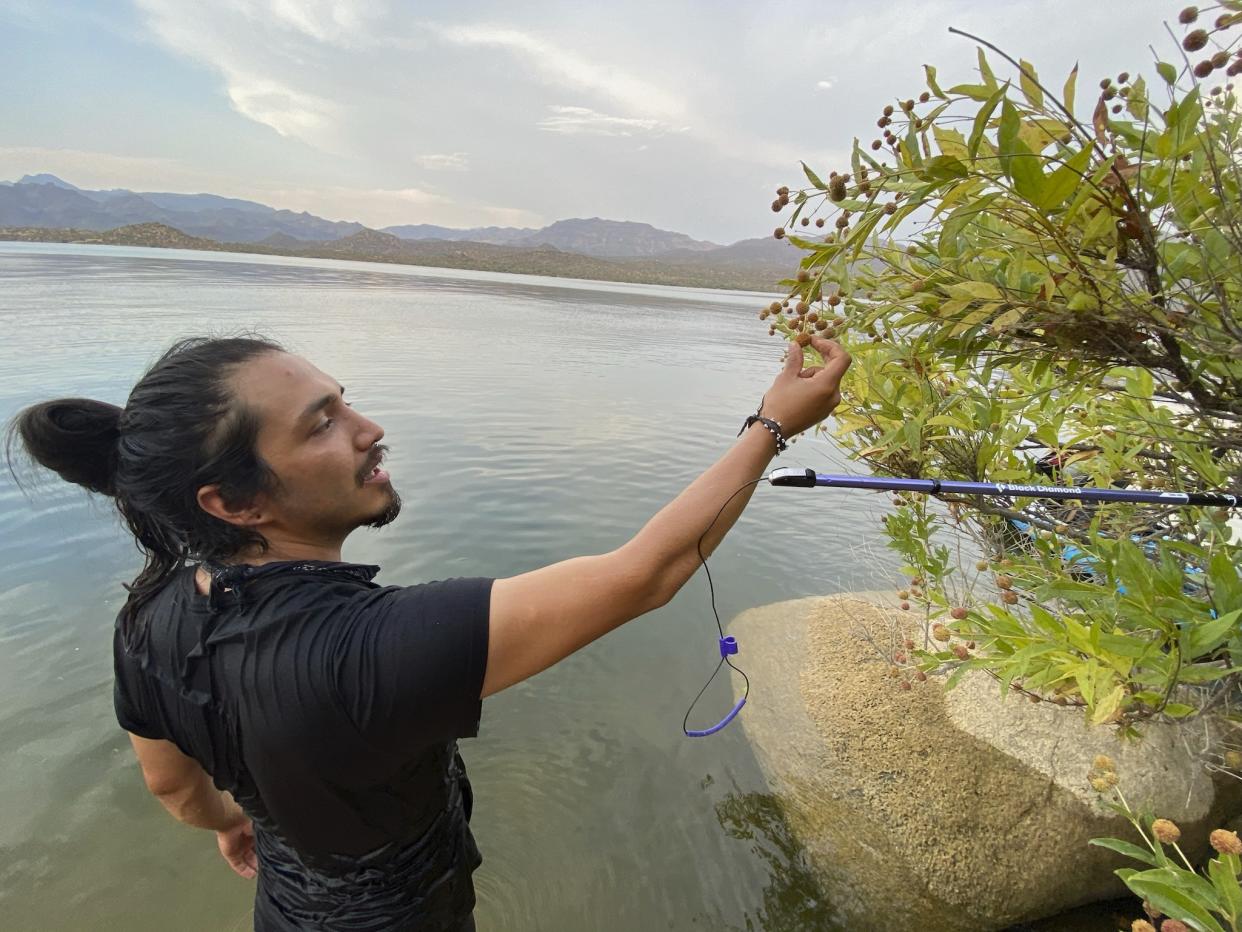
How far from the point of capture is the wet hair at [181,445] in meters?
1.70

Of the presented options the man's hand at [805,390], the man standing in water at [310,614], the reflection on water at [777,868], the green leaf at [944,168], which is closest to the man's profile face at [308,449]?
the man standing in water at [310,614]

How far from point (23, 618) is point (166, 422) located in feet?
21.6

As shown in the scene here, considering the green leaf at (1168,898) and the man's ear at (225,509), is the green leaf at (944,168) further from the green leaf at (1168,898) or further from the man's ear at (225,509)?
the man's ear at (225,509)

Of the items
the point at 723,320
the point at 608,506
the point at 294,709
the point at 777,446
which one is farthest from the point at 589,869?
the point at 723,320

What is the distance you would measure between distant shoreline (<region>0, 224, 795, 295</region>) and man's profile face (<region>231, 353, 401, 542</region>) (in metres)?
91.7

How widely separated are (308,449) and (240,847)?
2021mm

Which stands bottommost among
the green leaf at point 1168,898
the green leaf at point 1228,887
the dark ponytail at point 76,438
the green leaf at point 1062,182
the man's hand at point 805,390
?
the green leaf at point 1168,898

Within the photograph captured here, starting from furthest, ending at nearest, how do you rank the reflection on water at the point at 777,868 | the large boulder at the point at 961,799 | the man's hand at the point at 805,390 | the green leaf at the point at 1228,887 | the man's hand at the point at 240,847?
the reflection on water at the point at 777,868 < the large boulder at the point at 961,799 < the man's hand at the point at 240,847 < the man's hand at the point at 805,390 < the green leaf at the point at 1228,887

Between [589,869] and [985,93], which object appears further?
[589,869]

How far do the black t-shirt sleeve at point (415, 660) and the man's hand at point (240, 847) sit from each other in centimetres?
175

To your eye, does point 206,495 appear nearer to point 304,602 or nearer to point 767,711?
point 304,602

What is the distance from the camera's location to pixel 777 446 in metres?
1.64

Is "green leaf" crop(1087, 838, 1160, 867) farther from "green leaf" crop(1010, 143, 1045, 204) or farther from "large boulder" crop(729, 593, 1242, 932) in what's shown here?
"large boulder" crop(729, 593, 1242, 932)

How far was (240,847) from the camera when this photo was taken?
267 cm
